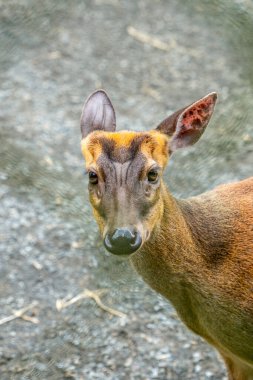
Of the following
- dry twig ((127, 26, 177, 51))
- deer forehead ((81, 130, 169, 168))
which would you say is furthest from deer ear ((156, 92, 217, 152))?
dry twig ((127, 26, 177, 51))

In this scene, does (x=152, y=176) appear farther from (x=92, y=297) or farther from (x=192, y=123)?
(x=92, y=297)

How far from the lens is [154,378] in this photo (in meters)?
6.21

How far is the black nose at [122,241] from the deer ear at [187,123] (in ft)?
2.74

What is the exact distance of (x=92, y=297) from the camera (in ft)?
22.8

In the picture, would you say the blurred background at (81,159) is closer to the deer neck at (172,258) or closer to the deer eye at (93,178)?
the deer neck at (172,258)

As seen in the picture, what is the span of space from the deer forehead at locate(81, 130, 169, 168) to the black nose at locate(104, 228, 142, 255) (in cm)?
44

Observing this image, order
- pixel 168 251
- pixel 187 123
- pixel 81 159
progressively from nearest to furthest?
pixel 168 251, pixel 187 123, pixel 81 159

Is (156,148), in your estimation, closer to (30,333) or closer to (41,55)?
(30,333)

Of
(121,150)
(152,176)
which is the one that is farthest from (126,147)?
(152,176)

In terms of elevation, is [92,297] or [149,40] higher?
[92,297]

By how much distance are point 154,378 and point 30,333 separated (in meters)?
0.97

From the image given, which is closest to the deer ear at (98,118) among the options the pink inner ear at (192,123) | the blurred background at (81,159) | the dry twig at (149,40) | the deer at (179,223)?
the deer at (179,223)

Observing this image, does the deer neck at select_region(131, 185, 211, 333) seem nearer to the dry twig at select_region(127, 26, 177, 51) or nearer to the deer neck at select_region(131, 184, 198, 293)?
the deer neck at select_region(131, 184, 198, 293)

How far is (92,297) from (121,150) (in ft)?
7.71
